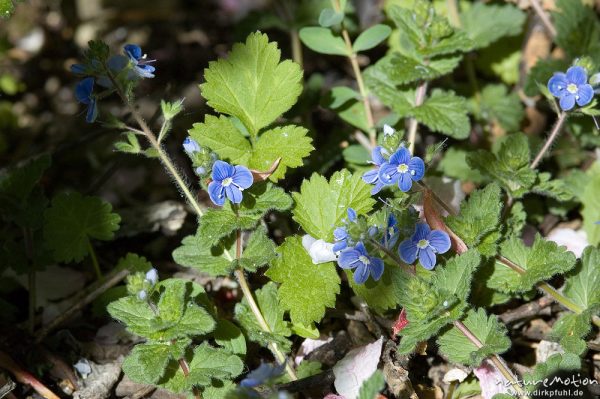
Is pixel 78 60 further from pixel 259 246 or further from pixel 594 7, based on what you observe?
pixel 594 7

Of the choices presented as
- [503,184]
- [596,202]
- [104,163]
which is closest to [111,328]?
[104,163]

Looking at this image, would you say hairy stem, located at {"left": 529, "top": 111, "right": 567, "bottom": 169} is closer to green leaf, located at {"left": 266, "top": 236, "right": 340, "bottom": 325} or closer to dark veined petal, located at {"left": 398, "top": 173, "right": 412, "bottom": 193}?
dark veined petal, located at {"left": 398, "top": 173, "right": 412, "bottom": 193}

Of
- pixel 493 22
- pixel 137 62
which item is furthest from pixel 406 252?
pixel 493 22

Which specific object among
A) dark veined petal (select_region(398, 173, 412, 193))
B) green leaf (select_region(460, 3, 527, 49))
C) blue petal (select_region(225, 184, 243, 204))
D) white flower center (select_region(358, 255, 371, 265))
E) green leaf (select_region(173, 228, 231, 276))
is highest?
blue petal (select_region(225, 184, 243, 204))

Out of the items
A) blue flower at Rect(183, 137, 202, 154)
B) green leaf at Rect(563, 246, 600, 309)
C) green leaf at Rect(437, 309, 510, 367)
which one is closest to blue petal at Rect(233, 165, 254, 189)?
blue flower at Rect(183, 137, 202, 154)

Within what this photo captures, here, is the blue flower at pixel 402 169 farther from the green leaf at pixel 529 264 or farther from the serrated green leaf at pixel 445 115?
the serrated green leaf at pixel 445 115

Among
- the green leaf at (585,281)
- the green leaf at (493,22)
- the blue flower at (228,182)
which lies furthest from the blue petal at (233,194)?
the green leaf at (493,22)
